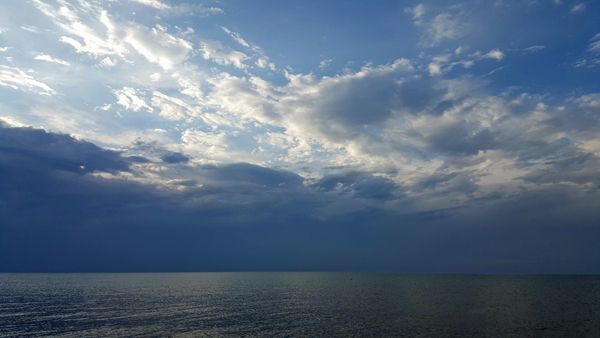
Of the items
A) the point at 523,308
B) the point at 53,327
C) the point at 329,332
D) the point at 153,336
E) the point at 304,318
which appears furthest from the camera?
the point at 523,308

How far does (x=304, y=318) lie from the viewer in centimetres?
7475

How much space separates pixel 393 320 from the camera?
7044 centimetres

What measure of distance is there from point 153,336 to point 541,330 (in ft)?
193

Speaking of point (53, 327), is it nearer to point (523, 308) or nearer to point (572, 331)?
point (572, 331)

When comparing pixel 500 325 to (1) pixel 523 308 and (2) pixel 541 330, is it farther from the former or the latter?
(1) pixel 523 308

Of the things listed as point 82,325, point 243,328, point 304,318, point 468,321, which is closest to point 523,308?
point 468,321

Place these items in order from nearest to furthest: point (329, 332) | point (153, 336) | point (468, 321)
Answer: point (153, 336), point (329, 332), point (468, 321)

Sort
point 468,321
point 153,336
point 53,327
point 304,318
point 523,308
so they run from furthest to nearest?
point 523,308
point 304,318
point 468,321
point 53,327
point 153,336

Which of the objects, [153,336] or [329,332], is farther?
[329,332]

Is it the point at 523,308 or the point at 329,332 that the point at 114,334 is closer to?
the point at 329,332

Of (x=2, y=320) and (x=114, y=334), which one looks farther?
(x=2, y=320)

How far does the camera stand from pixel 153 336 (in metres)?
55.7

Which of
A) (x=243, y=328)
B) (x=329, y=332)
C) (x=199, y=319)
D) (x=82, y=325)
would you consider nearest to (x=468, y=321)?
(x=329, y=332)

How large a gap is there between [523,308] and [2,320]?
10851 centimetres
